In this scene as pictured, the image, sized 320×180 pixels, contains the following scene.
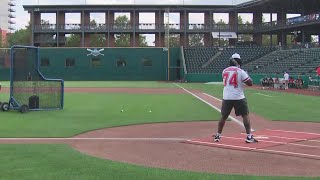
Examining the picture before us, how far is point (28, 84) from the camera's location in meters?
19.9

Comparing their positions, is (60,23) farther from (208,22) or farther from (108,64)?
(208,22)

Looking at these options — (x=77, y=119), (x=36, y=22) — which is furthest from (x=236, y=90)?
(x=36, y=22)

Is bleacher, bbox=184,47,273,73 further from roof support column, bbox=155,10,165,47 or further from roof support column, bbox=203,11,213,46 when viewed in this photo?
roof support column, bbox=155,10,165,47

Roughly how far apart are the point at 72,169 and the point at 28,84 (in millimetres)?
13115

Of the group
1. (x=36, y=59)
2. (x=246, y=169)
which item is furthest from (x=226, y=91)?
(x=36, y=59)

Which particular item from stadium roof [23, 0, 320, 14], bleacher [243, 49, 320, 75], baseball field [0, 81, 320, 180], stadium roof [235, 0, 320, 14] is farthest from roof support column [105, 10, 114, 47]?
baseball field [0, 81, 320, 180]

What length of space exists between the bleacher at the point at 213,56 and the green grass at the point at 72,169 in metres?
53.9

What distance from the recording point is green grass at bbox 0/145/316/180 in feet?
23.2

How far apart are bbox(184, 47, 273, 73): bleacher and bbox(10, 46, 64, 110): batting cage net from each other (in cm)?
4295

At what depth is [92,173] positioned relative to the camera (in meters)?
7.27

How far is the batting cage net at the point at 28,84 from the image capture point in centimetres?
→ 1947

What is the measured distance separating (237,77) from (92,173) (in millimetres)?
4662

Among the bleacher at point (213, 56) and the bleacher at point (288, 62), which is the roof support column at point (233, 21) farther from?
the bleacher at point (288, 62)

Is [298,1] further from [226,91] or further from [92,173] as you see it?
[92,173]
